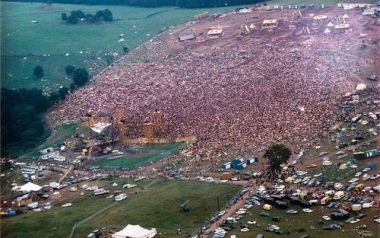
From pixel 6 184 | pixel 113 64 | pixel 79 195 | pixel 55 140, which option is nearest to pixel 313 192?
pixel 79 195

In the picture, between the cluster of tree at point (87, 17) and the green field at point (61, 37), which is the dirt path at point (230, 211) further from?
the cluster of tree at point (87, 17)

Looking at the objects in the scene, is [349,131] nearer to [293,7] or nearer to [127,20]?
[293,7]

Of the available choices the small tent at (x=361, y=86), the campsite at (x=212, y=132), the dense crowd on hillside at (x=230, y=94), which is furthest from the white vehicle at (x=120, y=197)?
the small tent at (x=361, y=86)

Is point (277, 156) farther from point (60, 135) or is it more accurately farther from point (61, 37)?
point (61, 37)

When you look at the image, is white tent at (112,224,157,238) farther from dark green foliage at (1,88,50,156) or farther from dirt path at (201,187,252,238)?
dark green foliage at (1,88,50,156)

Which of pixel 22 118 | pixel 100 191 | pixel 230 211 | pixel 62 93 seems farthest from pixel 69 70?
pixel 230 211

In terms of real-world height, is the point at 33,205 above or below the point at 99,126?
below
